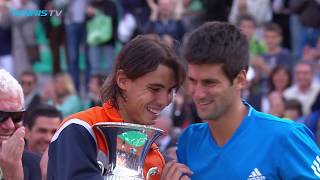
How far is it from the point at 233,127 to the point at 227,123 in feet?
0.14

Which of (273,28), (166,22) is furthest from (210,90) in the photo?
(166,22)

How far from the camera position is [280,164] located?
4922 mm

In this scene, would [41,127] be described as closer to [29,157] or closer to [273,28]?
[29,157]

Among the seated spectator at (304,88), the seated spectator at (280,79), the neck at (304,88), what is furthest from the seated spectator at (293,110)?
the seated spectator at (280,79)

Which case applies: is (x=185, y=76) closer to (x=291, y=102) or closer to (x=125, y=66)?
(x=125, y=66)

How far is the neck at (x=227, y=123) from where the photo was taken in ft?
16.8

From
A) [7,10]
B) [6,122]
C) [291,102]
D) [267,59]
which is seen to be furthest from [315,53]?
[6,122]

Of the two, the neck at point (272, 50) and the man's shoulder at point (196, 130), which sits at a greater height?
the man's shoulder at point (196, 130)

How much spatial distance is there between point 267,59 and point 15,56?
463 centimetres

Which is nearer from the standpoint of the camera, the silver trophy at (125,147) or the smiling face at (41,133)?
the silver trophy at (125,147)

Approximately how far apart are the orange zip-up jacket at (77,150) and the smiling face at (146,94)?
0.19m

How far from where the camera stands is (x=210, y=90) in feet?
16.4

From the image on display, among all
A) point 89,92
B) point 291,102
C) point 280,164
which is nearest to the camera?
point 280,164

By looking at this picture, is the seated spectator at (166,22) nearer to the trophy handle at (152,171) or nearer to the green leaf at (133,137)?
the trophy handle at (152,171)
